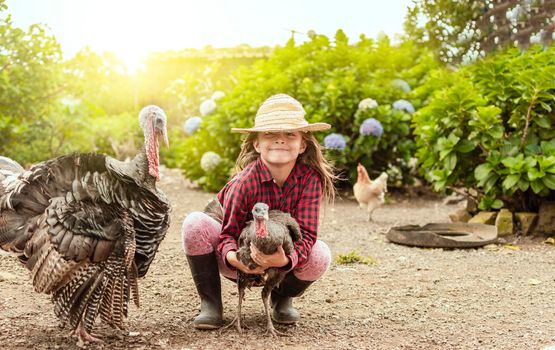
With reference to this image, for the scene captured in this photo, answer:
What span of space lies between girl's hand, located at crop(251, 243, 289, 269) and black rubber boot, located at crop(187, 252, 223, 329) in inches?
17.5

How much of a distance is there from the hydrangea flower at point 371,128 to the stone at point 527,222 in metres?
2.43

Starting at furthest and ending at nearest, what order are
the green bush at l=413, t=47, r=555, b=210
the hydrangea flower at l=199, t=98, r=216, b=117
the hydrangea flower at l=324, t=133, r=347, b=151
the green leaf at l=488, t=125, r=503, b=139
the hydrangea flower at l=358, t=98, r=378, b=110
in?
the hydrangea flower at l=199, t=98, r=216, b=117, the hydrangea flower at l=358, t=98, r=378, b=110, the hydrangea flower at l=324, t=133, r=347, b=151, the green leaf at l=488, t=125, r=503, b=139, the green bush at l=413, t=47, r=555, b=210

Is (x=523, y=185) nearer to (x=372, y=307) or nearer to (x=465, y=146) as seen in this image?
(x=465, y=146)

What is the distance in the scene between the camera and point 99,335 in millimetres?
3162

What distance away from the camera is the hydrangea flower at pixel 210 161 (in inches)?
336

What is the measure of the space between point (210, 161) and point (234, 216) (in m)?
5.45

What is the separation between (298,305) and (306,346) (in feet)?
2.50

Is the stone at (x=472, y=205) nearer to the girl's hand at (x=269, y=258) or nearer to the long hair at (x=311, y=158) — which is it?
the long hair at (x=311, y=158)

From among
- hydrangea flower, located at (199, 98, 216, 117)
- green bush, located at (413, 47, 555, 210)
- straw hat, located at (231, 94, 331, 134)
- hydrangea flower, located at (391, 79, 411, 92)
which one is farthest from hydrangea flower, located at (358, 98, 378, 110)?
straw hat, located at (231, 94, 331, 134)

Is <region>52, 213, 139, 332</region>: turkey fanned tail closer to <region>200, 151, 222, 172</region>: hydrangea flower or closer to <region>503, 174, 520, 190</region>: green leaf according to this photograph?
<region>503, 174, 520, 190</region>: green leaf

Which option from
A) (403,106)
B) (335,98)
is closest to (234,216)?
(335,98)

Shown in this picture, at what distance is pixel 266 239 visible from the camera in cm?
281

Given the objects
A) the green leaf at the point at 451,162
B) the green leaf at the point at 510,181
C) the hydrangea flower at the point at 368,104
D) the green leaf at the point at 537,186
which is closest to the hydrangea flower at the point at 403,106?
the hydrangea flower at the point at 368,104

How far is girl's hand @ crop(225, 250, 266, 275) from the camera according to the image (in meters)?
2.97
